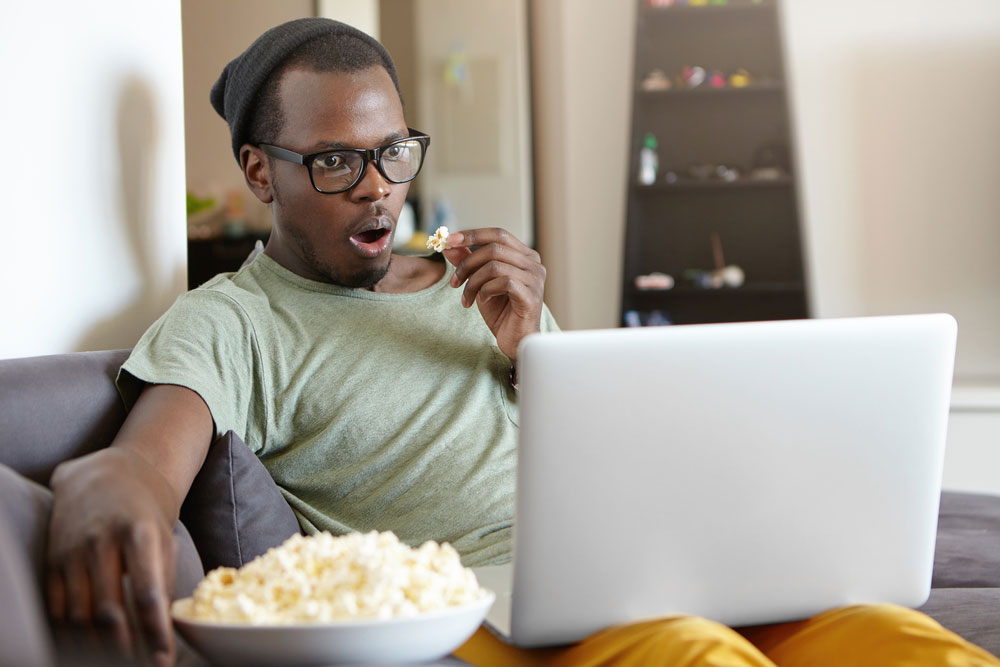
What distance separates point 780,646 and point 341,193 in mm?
855

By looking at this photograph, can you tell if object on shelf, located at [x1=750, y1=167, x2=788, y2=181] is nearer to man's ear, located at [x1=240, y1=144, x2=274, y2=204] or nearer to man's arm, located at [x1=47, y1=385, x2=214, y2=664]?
man's ear, located at [x1=240, y1=144, x2=274, y2=204]

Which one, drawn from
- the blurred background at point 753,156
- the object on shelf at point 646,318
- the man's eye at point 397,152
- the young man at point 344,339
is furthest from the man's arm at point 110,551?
the object on shelf at point 646,318

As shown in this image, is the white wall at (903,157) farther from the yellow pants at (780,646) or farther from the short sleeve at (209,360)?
the yellow pants at (780,646)

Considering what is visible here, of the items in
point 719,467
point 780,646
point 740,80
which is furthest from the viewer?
point 740,80

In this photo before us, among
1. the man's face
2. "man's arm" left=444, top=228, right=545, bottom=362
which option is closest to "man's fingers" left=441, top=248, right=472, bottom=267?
"man's arm" left=444, top=228, right=545, bottom=362

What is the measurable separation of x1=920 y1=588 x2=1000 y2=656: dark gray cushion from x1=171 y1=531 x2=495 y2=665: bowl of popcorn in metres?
0.66

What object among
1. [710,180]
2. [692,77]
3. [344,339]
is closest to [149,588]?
[344,339]

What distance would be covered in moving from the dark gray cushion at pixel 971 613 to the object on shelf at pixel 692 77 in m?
2.67

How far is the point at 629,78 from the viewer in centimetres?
395

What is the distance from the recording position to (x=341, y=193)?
142 cm

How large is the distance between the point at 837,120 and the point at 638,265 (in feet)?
3.05

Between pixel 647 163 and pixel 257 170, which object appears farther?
pixel 647 163

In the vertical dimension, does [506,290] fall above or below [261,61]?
below

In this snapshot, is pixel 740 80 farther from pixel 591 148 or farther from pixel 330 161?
pixel 330 161
